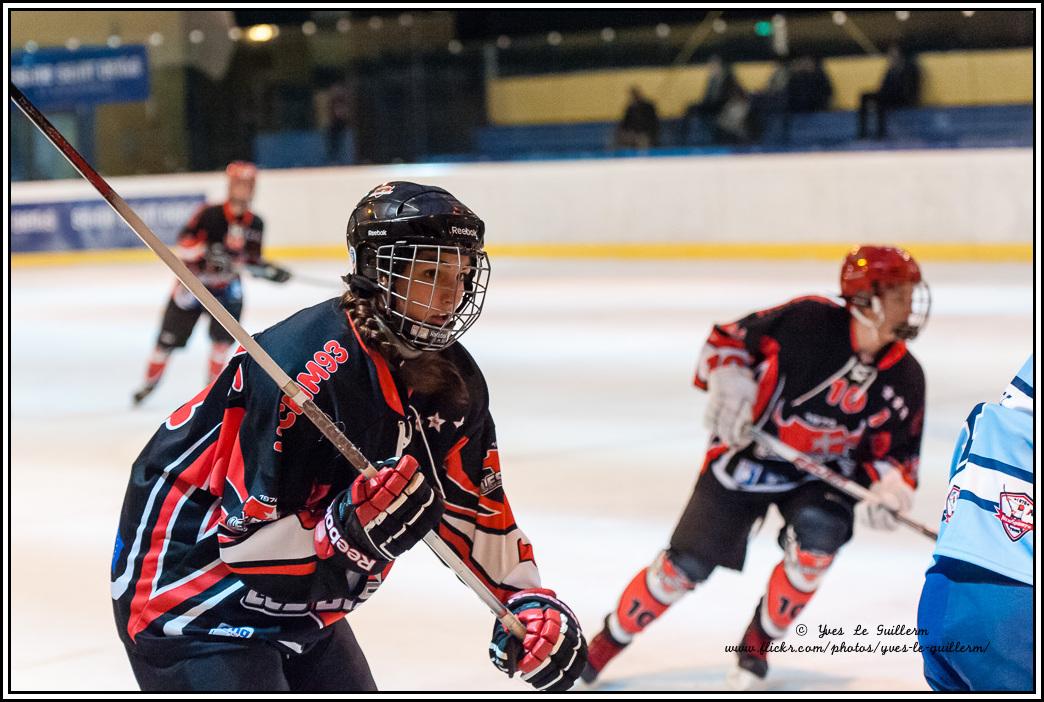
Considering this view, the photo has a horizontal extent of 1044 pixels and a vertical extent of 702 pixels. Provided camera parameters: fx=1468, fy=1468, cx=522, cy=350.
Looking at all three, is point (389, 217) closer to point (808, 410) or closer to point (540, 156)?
point (808, 410)

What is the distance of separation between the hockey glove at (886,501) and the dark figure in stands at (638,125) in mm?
11577

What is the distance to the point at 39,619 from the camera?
3.89m

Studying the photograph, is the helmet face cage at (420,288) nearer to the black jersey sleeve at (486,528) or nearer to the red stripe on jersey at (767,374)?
the black jersey sleeve at (486,528)

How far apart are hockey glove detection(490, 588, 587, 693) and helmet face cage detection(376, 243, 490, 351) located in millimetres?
394

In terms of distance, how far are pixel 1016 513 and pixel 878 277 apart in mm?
2048

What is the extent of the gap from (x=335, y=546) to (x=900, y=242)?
11872mm

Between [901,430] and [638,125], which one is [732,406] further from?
[638,125]

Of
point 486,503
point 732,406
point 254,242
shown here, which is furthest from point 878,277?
point 254,242

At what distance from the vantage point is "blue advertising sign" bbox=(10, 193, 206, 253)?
1559 cm

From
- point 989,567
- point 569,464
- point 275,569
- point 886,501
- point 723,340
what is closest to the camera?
point 989,567

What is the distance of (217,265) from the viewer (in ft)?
25.2

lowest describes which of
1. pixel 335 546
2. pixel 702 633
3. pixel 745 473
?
pixel 702 633

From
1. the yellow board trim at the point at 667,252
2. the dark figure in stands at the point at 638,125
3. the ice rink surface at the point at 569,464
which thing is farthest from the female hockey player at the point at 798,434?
the dark figure in stands at the point at 638,125
